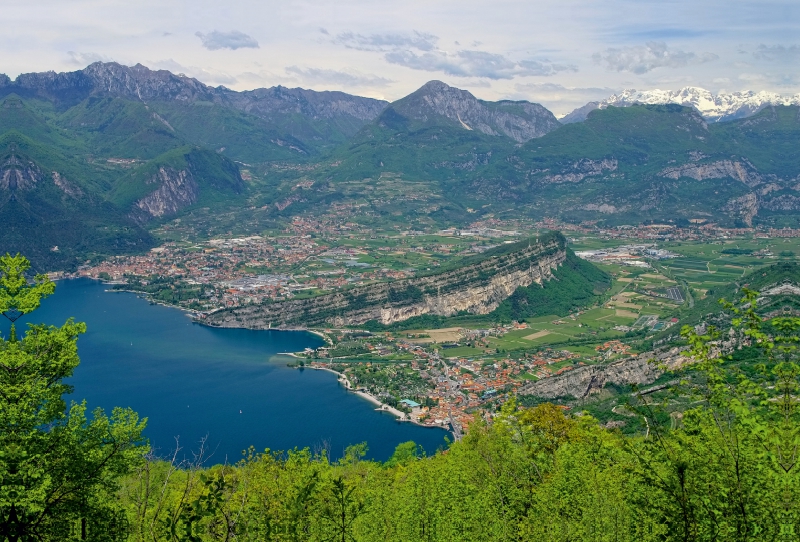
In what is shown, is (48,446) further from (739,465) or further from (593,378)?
(593,378)

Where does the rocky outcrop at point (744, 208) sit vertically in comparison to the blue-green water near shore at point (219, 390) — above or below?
above

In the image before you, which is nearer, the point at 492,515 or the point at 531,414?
the point at 492,515

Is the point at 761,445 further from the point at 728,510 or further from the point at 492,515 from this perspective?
the point at 492,515

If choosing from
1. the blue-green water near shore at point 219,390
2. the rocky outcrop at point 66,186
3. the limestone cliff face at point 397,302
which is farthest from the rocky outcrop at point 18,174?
the limestone cliff face at point 397,302

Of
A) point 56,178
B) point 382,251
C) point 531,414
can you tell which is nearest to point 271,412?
point 531,414

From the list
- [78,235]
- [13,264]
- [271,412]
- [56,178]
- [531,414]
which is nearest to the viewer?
[13,264]

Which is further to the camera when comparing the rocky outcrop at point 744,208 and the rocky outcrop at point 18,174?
the rocky outcrop at point 744,208

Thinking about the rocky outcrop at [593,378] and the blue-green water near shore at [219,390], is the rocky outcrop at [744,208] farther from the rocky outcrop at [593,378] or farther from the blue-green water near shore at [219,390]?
the rocky outcrop at [593,378]
